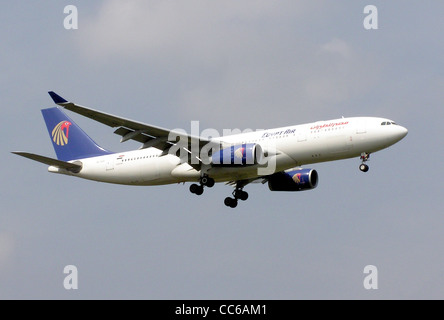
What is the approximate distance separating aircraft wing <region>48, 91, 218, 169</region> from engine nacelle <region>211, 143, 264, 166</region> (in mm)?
1175

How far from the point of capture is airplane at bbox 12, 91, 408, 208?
1801 inches

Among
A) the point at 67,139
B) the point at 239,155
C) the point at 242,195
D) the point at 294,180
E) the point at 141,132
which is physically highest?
the point at 67,139

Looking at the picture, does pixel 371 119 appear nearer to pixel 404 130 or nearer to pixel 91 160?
pixel 404 130

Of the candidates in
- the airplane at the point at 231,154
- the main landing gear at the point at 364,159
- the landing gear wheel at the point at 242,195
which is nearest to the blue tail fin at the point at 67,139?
the airplane at the point at 231,154

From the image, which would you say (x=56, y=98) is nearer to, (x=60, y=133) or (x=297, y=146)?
(x=297, y=146)

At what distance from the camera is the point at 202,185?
48812 millimetres

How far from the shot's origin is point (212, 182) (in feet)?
159

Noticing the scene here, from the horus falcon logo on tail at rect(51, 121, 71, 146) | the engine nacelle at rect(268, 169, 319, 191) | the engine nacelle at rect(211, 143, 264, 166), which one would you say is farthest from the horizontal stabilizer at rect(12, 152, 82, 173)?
the engine nacelle at rect(268, 169, 319, 191)

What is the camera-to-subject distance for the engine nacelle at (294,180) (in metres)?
51.6

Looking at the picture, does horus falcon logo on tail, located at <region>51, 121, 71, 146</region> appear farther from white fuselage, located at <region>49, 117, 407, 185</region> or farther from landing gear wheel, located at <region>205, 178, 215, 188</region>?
landing gear wheel, located at <region>205, 178, 215, 188</region>

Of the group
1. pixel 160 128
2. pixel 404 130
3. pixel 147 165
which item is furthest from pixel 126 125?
pixel 404 130

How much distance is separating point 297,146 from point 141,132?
8112 mm

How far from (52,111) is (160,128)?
A: 12.6m

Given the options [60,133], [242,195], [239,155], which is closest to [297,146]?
[239,155]
